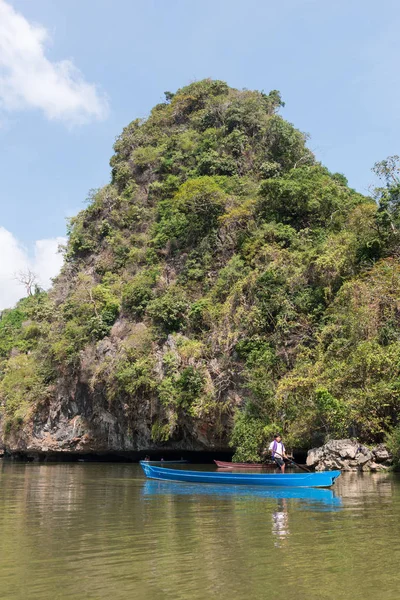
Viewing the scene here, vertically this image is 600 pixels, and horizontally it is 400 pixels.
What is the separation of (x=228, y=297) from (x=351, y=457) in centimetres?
1033

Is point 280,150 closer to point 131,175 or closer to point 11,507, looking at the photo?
point 131,175

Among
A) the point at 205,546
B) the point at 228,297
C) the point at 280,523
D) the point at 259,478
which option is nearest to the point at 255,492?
the point at 259,478

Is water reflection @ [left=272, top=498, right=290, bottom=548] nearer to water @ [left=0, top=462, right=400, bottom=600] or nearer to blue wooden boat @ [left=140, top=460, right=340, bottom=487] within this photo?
water @ [left=0, top=462, right=400, bottom=600]

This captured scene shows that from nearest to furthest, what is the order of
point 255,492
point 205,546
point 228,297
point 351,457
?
point 205,546 < point 255,492 < point 351,457 < point 228,297

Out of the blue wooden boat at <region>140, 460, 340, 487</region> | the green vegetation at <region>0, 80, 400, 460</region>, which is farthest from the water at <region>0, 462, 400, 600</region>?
the green vegetation at <region>0, 80, 400, 460</region>

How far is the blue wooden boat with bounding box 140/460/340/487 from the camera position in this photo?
516 inches

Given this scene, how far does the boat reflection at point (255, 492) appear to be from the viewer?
11703mm

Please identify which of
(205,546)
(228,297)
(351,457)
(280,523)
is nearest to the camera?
(205,546)

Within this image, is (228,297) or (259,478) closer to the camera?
(259,478)

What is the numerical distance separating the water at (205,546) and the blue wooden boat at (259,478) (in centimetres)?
29

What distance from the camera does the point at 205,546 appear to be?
7527 millimetres

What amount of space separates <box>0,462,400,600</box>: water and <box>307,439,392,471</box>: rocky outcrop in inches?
195

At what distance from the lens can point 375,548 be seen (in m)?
7.18

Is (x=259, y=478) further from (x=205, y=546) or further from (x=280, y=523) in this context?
(x=205, y=546)
